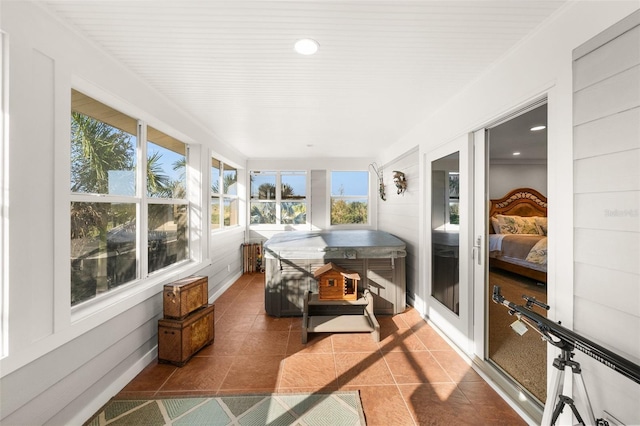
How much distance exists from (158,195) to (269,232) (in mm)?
3197

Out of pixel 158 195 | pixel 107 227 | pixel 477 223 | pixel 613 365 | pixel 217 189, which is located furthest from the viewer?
pixel 217 189

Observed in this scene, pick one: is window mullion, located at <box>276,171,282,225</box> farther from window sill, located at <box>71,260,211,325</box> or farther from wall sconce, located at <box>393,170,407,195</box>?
window sill, located at <box>71,260,211,325</box>

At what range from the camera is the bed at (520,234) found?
420 centimetres

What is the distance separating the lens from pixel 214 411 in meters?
1.72

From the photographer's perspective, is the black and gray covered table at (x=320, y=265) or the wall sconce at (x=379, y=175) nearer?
the black and gray covered table at (x=320, y=265)

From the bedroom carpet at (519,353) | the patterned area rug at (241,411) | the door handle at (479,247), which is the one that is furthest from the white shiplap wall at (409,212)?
the patterned area rug at (241,411)

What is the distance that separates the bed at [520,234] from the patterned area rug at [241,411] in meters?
4.11

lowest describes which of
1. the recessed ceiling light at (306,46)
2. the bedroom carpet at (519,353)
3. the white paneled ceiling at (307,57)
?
the bedroom carpet at (519,353)

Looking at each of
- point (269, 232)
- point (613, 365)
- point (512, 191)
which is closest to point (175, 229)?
point (269, 232)

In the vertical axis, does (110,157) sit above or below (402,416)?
above

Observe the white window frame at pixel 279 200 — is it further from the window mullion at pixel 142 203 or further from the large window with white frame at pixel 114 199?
the window mullion at pixel 142 203

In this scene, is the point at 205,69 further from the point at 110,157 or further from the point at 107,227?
the point at 107,227

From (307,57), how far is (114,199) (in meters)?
1.90

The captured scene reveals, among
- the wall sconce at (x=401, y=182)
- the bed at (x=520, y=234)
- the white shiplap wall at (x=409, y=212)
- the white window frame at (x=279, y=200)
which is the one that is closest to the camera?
the white shiplap wall at (x=409, y=212)
